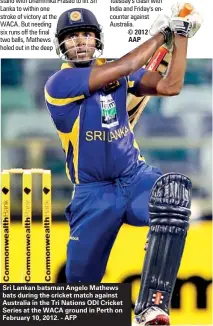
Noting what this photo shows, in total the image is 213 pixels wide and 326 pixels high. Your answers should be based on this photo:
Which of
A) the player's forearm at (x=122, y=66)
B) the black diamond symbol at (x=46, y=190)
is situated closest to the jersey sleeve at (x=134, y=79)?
the player's forearm at (x=122, y=66)

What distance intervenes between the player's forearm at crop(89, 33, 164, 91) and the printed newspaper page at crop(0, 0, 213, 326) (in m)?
0.03

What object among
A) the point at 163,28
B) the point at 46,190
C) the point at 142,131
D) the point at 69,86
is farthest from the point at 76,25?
the point at 46,190

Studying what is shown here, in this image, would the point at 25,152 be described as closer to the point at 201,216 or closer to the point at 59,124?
the point at 59,124

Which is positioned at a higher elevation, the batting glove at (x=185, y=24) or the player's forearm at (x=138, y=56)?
the batting glove at (x=185, y=24)

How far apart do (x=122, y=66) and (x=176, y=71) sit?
34 centimetres

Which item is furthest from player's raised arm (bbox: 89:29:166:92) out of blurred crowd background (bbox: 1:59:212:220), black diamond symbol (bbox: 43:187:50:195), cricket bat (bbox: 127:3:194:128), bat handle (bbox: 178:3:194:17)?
black diamond symbol (bbox: 43:187:50:195)

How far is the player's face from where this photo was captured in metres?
6.84

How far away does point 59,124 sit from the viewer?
22.7ft

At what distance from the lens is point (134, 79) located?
22.5 ft

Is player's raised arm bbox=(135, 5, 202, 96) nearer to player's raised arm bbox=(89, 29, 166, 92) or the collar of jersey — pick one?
player's raised arm bbox=(89, 29, 166, 92)

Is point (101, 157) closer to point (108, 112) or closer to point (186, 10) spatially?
point (108, 112)

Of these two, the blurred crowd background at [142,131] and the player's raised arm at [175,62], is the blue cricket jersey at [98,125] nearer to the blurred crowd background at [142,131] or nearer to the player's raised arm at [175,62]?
the player's raised arm at [175,62]

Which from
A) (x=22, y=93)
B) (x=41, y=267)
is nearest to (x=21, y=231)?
(x=41, y=267)

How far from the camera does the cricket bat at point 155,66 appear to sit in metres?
6.88
